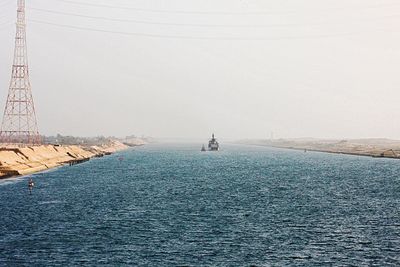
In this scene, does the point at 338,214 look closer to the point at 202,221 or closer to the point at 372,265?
the point at 202,221

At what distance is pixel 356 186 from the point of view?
10994cm

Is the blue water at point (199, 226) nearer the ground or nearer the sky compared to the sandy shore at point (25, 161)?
nearer the ground

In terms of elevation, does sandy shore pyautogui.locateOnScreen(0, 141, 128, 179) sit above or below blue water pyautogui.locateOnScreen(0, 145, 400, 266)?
above

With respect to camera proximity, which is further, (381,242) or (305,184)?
(305,184)

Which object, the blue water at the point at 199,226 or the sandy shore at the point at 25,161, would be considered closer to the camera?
the blue water at the point at 199,226

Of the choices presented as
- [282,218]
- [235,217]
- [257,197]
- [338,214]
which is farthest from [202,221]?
[257,197]

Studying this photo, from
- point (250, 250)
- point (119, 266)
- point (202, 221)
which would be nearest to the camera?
point (119, 266)

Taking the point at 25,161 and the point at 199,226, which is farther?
the point at 25,161

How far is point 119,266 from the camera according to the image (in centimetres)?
3953

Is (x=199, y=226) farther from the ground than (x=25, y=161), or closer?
closer

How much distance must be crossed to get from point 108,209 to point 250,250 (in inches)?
1306

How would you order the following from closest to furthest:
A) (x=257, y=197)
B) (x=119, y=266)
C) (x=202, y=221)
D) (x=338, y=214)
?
(x=119, y=266)
(x=202, y=221)
(x=338, y=214)
(x=257, y=197)

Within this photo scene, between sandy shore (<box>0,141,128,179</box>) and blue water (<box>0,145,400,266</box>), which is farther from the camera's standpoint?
sandy shore (<box>0,141,128,179</box>)

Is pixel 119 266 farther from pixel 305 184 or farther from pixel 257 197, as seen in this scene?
pixel 305 184
